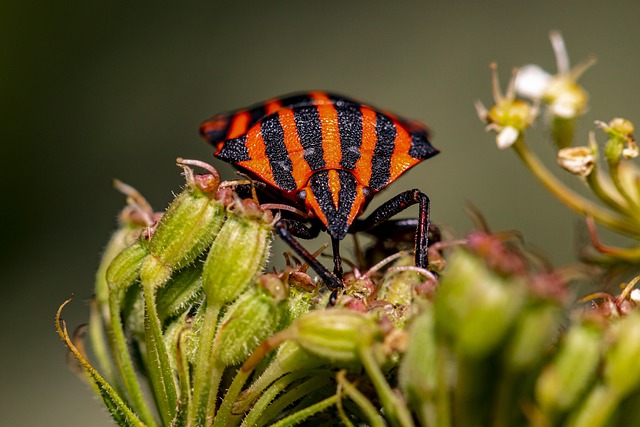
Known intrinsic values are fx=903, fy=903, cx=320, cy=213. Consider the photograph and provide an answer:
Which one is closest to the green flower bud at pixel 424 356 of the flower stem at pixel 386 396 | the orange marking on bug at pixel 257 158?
the flower stem at pixel 386 396

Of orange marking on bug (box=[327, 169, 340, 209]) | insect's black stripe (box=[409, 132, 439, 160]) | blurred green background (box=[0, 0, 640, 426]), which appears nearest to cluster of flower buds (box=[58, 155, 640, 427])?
orange marking on bug (box=[327, 169, 340, 209])

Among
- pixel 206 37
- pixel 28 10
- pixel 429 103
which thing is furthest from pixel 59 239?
pixel 429 103

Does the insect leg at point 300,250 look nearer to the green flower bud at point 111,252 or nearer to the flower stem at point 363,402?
the flower stem at point 363,402

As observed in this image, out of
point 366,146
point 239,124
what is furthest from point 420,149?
point 239,124

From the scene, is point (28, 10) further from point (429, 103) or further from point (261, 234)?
point (261, 234)

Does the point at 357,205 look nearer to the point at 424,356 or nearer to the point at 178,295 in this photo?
the point at 178,295

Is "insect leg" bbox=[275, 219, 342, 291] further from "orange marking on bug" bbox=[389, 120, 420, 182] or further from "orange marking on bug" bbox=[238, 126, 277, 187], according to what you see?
"orange marking on bug" bbox=[389, 120, 420, 182]
